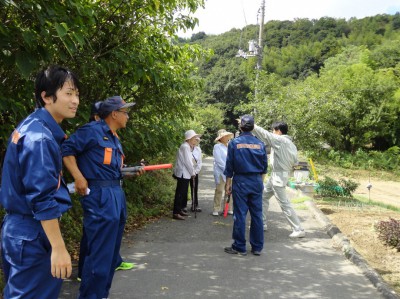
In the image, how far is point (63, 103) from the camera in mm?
2416

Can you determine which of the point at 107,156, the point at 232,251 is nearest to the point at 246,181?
the point at 232,251

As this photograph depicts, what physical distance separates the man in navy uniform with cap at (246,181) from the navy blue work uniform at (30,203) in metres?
3.88

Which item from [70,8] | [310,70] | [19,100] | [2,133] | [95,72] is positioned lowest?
[2,133]

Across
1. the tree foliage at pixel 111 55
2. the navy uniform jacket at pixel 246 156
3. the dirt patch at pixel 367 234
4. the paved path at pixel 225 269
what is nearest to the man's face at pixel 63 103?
the tree foliage at pixel 111 55

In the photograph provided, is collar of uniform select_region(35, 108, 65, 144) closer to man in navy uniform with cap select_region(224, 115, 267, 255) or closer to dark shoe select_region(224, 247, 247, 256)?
man in navy uniform with cap select_region(224, 115, 267, 255)

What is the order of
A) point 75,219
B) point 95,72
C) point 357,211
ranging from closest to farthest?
1. point 95,72
2. point 75,219
3. point 357,211

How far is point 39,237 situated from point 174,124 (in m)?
5.37

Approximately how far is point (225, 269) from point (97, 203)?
242 cm

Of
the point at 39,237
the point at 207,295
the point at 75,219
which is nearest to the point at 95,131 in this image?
the point at 39,237

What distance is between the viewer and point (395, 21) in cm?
8200

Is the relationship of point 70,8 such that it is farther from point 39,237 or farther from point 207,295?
point 207,295

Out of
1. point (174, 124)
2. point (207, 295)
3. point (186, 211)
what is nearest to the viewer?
point (207, 295)

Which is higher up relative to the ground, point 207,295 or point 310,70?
point 310,70

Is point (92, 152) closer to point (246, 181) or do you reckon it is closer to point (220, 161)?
point (246, 181)
